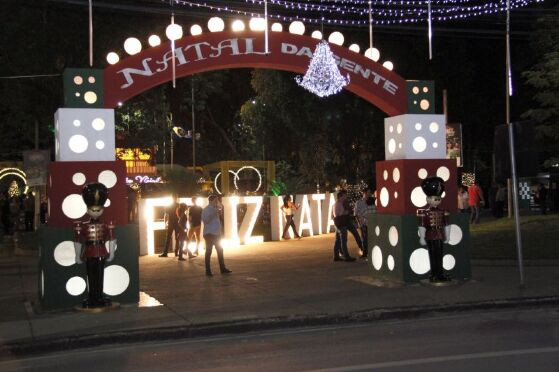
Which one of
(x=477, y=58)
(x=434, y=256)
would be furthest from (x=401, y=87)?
(x=477, y=58)

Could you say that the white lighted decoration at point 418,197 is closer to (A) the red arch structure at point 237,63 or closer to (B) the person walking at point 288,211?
(A) the red arch structure at point 237,63

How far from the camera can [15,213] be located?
33.7 meters

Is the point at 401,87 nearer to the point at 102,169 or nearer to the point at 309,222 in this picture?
the point at 102,169

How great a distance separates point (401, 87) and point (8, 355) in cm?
818

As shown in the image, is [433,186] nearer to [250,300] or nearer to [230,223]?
[250,300]

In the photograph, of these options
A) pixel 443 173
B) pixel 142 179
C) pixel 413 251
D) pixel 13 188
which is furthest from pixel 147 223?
pixel 13 188

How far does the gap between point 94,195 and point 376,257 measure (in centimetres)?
560

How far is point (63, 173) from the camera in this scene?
36.0 ft

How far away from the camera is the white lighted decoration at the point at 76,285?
10.9m

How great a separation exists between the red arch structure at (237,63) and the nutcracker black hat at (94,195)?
1.61 metres

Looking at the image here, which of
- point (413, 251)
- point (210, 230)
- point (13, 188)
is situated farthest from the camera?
point (13, 188)

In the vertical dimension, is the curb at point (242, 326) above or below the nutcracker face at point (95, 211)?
below

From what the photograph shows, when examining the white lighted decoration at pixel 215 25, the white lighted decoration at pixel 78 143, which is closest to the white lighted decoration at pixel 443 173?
the white lighted decoration at pixel 215 25

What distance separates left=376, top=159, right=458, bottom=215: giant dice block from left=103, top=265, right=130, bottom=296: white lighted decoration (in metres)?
5.02
